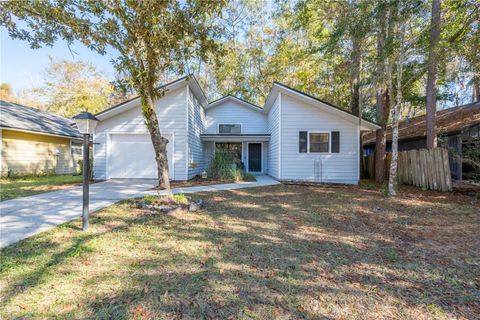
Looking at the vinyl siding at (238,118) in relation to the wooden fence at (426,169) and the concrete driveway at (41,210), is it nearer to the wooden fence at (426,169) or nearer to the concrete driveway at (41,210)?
the wooden fence at (426,169)

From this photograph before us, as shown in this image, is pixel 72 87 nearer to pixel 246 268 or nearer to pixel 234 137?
pixel 234 137

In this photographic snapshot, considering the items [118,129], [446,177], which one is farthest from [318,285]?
[118,129]

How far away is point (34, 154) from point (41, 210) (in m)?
9.98

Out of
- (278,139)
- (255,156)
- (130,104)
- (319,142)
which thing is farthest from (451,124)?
(130,104)

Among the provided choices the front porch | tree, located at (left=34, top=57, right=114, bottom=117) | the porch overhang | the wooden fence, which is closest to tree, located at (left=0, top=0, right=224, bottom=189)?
the porch overhang

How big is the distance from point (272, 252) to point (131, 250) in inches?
76.5

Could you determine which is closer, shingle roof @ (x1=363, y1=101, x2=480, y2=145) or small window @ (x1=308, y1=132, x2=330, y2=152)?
shingle roof @ (x1=363, y1=101, x2=480, y2=145)

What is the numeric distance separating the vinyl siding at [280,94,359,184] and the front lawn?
5.57 metres

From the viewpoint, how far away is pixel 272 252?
3.34 m

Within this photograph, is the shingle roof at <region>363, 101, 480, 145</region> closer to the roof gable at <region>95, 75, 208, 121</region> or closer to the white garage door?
the roof gable at <region>95, 75, 208, 121</region>

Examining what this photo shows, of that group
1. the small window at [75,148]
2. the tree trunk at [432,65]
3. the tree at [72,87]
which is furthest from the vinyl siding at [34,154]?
the tree trunk at [432,65]

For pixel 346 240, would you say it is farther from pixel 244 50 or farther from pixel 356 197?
pixel 244 50

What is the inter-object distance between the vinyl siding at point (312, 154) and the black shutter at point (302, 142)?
138 mm

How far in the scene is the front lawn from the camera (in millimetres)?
2143
